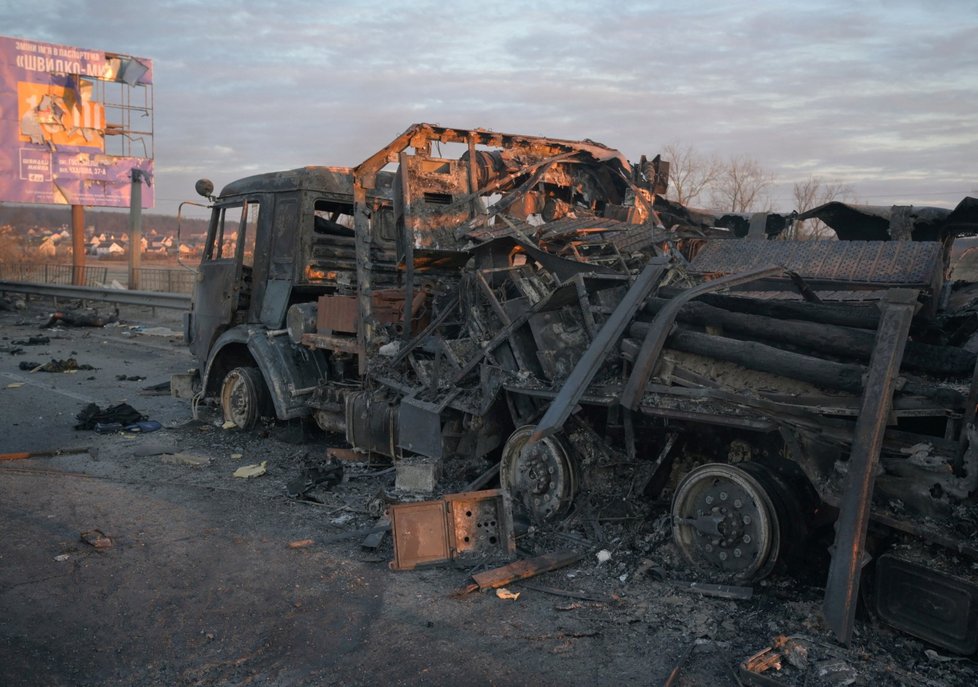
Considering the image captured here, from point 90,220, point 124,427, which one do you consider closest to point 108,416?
point 124,427

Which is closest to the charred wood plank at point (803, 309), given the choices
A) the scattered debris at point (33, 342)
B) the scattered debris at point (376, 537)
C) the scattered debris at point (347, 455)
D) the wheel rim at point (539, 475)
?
the wheel rim at point (539, 475)

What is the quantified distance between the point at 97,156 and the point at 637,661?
102ft

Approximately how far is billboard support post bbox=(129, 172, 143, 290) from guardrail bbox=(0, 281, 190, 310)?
2622 mm

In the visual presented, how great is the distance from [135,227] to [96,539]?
79.3 feet

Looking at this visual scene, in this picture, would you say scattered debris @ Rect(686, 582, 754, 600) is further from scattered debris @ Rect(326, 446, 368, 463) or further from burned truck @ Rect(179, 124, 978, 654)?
scattered debris @ Rect(326, 446, 368, 463)

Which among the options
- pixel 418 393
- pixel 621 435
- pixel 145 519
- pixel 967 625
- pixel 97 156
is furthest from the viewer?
pixel 97 156

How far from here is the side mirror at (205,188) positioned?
30.6 feet

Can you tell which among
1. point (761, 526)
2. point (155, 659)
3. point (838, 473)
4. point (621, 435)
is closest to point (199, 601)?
point (155, 659)

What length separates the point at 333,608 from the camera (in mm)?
4480

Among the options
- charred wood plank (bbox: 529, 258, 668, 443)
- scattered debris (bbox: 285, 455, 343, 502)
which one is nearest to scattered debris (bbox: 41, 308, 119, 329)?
scattered debris (bbox: 285, 455, 343, 502)

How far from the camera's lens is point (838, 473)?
4.05 m

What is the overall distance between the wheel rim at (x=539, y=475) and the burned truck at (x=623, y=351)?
2 cm

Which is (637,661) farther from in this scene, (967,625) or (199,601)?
(199,601)

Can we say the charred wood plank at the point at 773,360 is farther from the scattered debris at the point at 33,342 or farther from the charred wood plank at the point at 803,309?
the scattered debris at the point at 33,342
